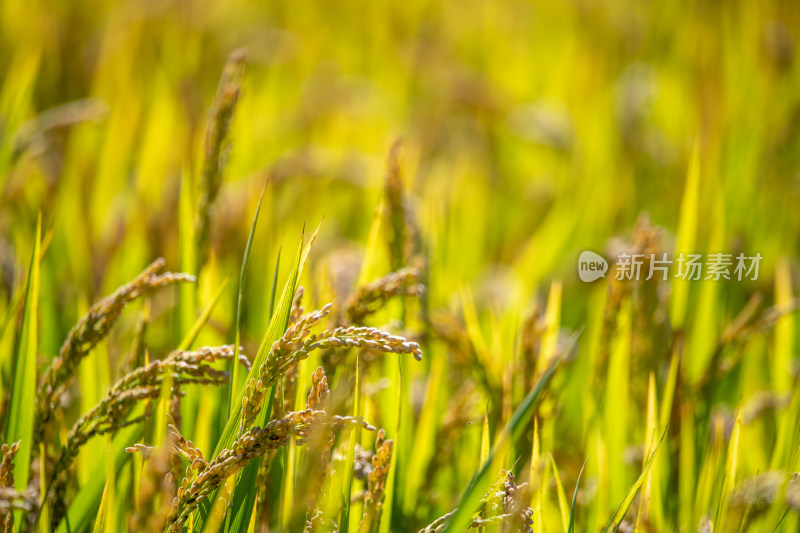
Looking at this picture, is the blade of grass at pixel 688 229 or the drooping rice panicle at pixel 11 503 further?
the blade of grass at pixel 688 229

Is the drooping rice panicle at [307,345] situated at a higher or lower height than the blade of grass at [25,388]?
higher

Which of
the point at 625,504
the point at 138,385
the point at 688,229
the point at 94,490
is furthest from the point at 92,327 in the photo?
the point at 688,229

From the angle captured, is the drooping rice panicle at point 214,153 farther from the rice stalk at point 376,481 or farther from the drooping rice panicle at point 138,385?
the rice stalk at point 376,481

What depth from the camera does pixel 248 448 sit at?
42 cm

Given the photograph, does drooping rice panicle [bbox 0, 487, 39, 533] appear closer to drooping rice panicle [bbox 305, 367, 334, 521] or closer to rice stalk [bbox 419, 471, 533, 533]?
drooping rice panicle [bbox 305, 367, 334, 521]

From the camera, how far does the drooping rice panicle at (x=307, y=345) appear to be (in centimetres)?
43

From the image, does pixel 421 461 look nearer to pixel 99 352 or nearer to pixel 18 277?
pixel 99 352

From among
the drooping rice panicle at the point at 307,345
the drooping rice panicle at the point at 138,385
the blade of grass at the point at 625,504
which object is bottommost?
the blade of grass at the point at 625,504

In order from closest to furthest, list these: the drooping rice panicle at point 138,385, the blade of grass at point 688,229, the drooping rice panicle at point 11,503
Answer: the drooping rice panicle at point 11,503
the drooping rice panicle at point 138,385
the blade of grass at point 688,229

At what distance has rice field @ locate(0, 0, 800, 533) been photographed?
0.53 m

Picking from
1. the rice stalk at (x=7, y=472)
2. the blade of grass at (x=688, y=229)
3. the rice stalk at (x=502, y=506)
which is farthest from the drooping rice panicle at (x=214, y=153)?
the blade of grass at (x=688, y=229)

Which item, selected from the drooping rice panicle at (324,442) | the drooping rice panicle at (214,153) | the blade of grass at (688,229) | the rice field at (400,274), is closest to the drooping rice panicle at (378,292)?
the rice field at (400,274)

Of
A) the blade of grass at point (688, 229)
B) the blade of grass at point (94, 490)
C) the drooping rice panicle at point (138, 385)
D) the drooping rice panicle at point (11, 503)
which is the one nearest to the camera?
the drooping rice panicle at point (11, 503)

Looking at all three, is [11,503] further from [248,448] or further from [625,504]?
[625,504]
